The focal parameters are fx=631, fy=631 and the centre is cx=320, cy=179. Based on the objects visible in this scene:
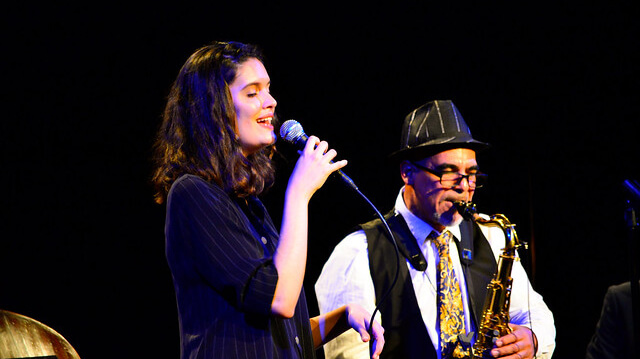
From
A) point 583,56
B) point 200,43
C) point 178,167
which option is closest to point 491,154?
point 583,56

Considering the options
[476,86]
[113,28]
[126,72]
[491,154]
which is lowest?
[491,154]

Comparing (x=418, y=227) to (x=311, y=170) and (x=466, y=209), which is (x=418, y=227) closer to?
(x=466, y=209)

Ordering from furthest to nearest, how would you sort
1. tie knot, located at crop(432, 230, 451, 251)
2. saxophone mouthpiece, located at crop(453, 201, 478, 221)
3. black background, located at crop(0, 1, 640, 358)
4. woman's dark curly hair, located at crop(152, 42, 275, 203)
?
black background, located at crop(0, 1, 640, 358) < tie knot, located at crop(432, 230, 451, 251) < saxophone mouthpiece, located at crop(453, 201, 478, 221) < woman's dark curly hair, located at crop(152, 42, 275, 203)

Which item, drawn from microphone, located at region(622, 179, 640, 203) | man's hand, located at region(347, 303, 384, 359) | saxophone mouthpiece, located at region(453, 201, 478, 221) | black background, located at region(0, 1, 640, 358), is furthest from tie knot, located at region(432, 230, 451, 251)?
man's hand, located at region(347, 303, 384, 359)

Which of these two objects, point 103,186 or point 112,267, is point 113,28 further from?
point 112,267

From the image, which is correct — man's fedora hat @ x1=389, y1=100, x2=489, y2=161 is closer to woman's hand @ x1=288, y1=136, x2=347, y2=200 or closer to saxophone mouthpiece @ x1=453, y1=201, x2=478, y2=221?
saxophone mouthpiece @ x1=453, y1=201, x2=478, y2=221

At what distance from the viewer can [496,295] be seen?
9.21ft

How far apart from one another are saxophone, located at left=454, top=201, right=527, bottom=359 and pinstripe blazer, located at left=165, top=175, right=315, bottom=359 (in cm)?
137

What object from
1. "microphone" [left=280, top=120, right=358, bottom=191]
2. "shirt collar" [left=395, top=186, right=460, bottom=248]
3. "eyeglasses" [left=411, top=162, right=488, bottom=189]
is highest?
"microphone" [left=280, top=120, right=358, bottom=191]

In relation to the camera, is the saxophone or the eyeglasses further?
the eyeglasses

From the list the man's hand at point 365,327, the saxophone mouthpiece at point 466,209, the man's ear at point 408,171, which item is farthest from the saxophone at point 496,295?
the man's hand at point 365,327

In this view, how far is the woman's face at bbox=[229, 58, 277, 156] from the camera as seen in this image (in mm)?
1696

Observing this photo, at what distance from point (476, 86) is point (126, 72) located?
212cm

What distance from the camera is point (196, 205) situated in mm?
1486
